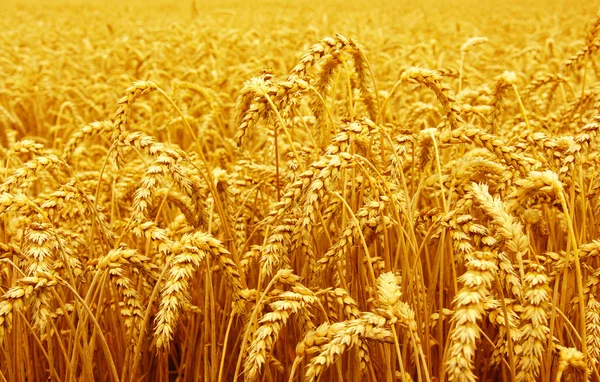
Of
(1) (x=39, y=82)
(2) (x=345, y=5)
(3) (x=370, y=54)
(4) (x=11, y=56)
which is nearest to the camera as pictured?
(1) (x=39, y=82)

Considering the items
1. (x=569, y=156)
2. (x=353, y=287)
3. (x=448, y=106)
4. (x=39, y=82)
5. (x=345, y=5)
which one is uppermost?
(x=345, y=5)

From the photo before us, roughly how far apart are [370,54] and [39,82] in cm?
302

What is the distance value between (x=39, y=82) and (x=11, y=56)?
90.4 inches

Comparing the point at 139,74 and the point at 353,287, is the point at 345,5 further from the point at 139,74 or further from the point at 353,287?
the point at 353,287

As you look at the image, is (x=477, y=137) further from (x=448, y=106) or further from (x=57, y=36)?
(x=57, y=36)

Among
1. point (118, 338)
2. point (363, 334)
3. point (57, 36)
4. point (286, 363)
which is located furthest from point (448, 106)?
point (57, 36)

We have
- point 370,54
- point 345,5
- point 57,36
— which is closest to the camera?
point 370,54

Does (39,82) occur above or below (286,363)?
above

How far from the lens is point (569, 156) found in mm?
1584

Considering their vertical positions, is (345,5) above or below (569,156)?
above

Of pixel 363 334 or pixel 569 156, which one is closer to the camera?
pixel 363 334

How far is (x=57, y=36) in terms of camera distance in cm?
888

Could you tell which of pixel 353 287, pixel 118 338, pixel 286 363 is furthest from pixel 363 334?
pixel 118 338

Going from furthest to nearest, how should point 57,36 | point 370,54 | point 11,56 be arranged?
1. point 57,36
2. point 11,56
3. point 370,54
